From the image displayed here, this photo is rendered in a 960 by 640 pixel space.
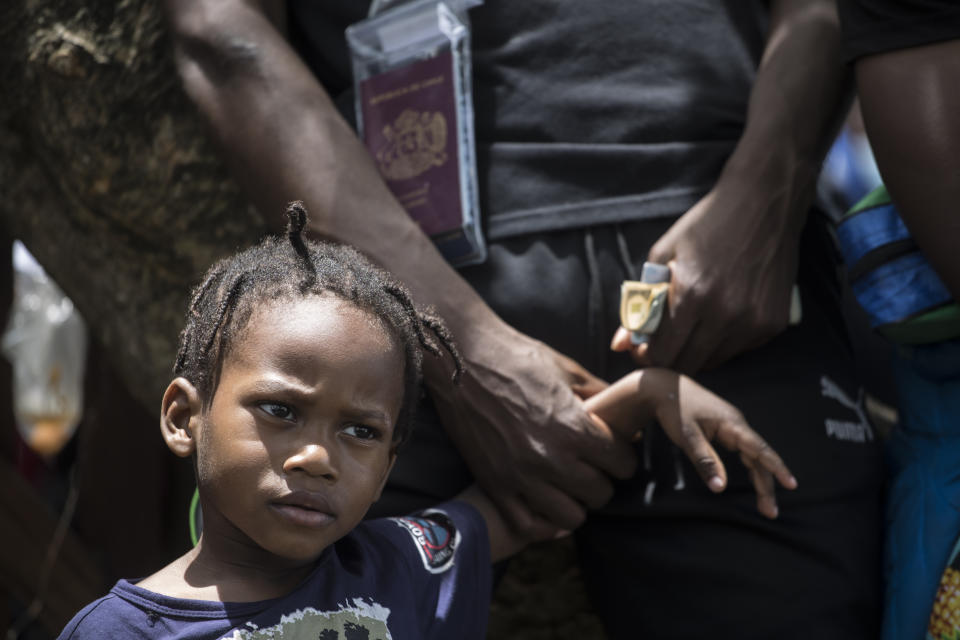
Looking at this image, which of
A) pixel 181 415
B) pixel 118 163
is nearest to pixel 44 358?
pixel 118 163

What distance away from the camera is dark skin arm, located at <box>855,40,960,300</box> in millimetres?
1365

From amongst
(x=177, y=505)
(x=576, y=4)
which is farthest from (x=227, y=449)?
(x=177, y=505)

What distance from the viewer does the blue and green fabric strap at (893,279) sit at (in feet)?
4.87

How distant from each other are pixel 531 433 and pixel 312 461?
0.42m

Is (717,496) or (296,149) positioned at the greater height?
(296,149)

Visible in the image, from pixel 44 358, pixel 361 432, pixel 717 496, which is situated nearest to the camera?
pixel 361 432

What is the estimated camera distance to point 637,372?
1.55 meters

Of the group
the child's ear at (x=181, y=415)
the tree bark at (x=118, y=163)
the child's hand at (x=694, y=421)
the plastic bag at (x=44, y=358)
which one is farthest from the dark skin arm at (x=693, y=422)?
the plastic bag at (x=44, y=358)

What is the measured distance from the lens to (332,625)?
4.17 ft

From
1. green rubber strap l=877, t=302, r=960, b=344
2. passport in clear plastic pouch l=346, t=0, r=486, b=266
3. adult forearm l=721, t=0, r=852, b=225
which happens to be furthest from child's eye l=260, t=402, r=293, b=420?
green rubber strap l=877, t=302, r=960, b=344

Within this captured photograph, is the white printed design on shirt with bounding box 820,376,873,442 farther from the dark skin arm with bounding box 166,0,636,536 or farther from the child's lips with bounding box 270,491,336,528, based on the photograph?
the child's lips with bounding box 270,491,336,528

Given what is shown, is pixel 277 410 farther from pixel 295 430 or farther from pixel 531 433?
pixel 531 433

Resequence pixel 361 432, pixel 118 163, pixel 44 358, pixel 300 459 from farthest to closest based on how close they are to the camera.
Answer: pixel 44 358, pixel 118 163, pixel 361 432, pixel 300 459

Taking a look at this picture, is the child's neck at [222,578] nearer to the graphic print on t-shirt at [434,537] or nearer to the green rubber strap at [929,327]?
the graphic print on t-shirt at [434,537]
